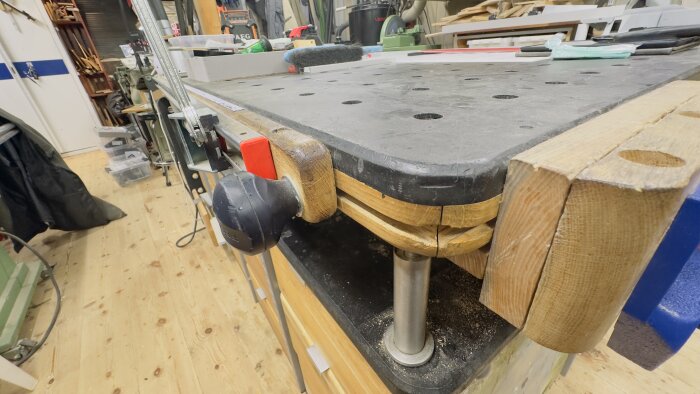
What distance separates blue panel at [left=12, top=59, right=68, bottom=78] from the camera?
3.20 metres

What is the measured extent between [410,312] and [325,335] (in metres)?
0.29

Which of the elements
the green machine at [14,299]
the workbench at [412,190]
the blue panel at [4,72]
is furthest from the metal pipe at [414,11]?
the blue panel at [4,72]

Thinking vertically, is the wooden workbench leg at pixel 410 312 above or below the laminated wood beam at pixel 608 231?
below

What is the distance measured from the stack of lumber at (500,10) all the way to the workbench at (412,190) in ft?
4.23

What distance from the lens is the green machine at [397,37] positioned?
1527mm

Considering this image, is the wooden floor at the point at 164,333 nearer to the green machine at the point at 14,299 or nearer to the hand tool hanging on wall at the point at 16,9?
the green machine at the point at 14,299

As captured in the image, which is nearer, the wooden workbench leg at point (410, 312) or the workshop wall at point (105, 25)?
the wooden workbench leg at point (410, 312)

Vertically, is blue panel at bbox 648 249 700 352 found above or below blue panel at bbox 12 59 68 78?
below

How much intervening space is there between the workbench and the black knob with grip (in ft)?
0.09

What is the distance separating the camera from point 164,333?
122cm

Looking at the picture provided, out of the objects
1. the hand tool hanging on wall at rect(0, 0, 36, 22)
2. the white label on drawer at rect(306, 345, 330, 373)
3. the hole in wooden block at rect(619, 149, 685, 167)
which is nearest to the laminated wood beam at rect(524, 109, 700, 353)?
the hole in wooden block at rect(619, 149, 685, 167)

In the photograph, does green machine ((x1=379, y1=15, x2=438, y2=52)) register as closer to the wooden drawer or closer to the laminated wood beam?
the wooden drawer

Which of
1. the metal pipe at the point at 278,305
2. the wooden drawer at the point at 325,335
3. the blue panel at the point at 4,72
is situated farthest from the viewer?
the blue panel at the point at 4,72

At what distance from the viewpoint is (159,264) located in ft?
5.32
